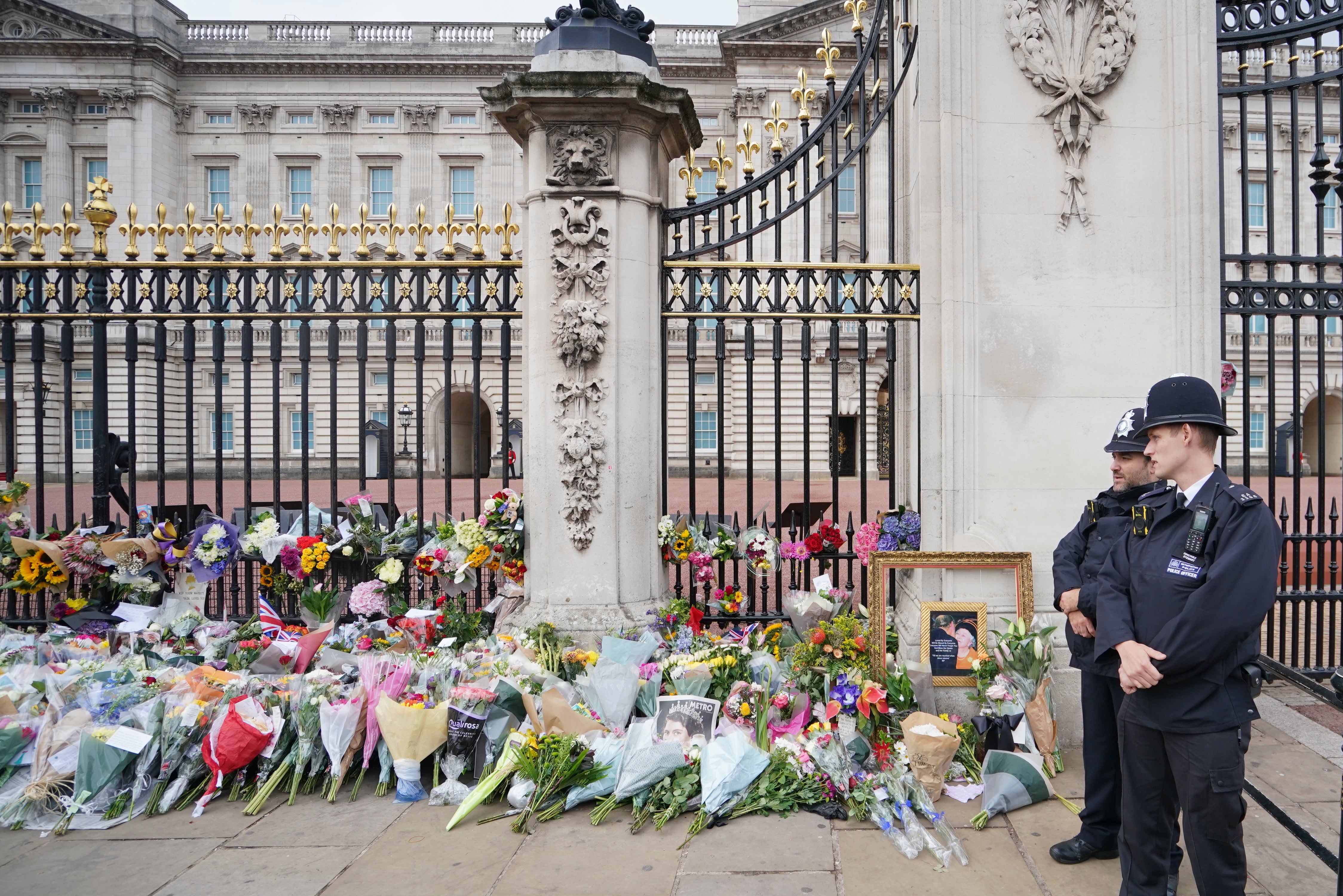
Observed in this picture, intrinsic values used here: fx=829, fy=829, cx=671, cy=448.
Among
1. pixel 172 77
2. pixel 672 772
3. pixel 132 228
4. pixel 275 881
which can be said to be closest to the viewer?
pixel 275 881

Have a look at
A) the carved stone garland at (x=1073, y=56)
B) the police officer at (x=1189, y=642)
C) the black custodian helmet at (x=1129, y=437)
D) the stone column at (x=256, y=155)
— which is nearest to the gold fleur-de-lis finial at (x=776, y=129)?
the carved stone garland at (x=1073, y=56)

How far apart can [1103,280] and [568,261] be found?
3.20 m

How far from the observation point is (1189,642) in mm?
2557

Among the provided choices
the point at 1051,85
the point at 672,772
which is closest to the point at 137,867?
the point at 672,772

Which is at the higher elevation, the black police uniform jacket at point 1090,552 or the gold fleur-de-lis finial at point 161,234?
the gold fleur-de-lis finial at point 161,234

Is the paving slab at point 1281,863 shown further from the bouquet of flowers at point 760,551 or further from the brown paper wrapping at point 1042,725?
the bouquet of flowers at point 760,551

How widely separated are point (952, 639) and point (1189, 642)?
2.12 meters

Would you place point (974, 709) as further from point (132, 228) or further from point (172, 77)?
point (172, 77)

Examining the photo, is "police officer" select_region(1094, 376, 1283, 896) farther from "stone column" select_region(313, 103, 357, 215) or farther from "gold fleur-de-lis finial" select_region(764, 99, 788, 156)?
"stone column" select_region(313, 103, 357, 215)

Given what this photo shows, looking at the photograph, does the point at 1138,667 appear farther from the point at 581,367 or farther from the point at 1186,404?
the point at 581,367

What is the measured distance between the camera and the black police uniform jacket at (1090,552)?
3.36 metres

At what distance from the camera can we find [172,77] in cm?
3562

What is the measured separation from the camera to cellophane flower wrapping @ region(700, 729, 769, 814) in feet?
12.1

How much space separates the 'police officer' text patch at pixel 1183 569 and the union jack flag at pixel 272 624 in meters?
4.82
